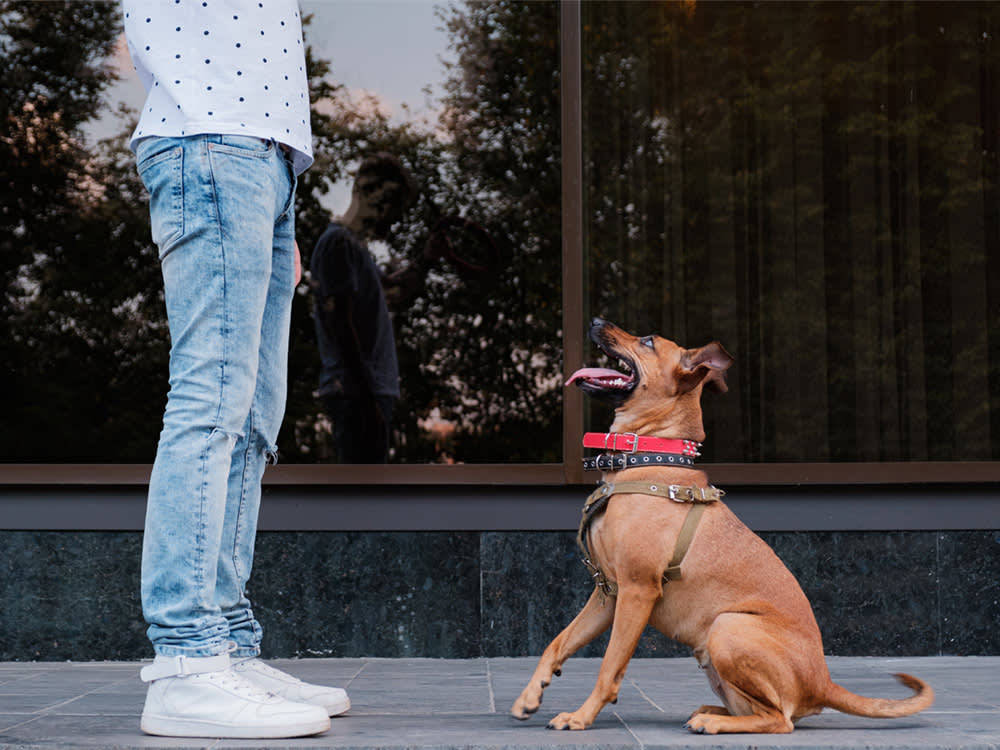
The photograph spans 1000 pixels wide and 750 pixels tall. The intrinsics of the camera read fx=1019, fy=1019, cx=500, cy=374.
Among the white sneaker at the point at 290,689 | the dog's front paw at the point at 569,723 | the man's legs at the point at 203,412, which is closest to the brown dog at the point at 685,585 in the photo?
the dog's front paw at the point at 569,723

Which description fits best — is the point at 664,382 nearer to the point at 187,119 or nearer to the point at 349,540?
the point at 187,119

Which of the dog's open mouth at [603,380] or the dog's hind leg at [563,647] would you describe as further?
the dog's open mouth at [603,380]

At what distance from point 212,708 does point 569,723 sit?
91 cm

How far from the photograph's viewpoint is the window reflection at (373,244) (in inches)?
220

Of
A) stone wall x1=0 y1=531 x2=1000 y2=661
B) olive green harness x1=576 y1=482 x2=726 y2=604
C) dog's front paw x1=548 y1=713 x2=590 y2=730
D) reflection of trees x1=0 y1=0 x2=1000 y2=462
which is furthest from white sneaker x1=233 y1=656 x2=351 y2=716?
reflection of trees x1=0 y1=0 x2=1000 y2=462

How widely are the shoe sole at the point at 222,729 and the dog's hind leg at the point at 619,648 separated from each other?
0.64 m

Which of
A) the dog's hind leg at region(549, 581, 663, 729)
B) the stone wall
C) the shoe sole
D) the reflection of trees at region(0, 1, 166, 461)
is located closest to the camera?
the shoe sole

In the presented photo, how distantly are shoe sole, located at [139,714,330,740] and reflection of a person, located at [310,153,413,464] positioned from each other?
9.45 ft

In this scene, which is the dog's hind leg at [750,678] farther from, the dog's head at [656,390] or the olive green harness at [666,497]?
the dog's head at [656,390]

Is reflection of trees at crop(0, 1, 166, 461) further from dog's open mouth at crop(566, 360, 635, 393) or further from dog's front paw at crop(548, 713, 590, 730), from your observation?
dog's front paw at crop(548, 713, 590, 730)

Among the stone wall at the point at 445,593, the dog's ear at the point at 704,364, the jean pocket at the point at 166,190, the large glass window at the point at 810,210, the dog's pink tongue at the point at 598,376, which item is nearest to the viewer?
the jean pocket at the point at 166,190

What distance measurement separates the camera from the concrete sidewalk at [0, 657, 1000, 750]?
2.52 metres

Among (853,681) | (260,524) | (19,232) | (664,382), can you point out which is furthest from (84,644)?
(853,681)

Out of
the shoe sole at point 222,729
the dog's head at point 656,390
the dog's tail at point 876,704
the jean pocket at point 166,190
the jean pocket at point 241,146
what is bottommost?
the dog's tail at point 876,704
